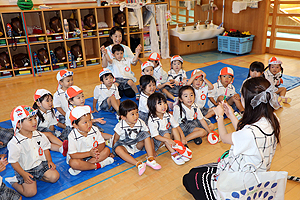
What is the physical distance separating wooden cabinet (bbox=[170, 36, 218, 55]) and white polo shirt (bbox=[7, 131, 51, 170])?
5.30 meters

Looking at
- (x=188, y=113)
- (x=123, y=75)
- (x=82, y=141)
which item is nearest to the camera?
(x=82, y=141)

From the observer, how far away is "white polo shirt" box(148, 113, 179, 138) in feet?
8.45

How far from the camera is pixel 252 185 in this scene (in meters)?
1.46

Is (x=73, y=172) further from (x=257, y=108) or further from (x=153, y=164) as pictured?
(x=257, y=108)

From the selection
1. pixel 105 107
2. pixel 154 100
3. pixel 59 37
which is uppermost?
pixel 59 37

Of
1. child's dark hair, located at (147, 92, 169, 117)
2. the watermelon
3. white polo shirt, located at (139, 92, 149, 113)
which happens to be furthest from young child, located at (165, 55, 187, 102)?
the watermelon

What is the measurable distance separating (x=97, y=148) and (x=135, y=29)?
4.61 meters

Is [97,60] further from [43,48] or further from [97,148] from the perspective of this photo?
[97,148]

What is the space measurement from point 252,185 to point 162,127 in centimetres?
128

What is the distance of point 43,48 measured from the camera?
221 inches

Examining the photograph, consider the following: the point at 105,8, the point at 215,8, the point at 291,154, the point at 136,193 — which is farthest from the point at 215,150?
the point at 215,8

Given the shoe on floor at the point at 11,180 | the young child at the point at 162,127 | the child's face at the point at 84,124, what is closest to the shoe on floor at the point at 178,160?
the young child at the point at 162,127

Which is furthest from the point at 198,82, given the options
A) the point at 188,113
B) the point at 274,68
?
the point at 274,68

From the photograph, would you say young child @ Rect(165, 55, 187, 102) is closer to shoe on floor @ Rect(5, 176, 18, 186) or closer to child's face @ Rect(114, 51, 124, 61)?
child's face @ Rect(114, 51, 124, 61)
